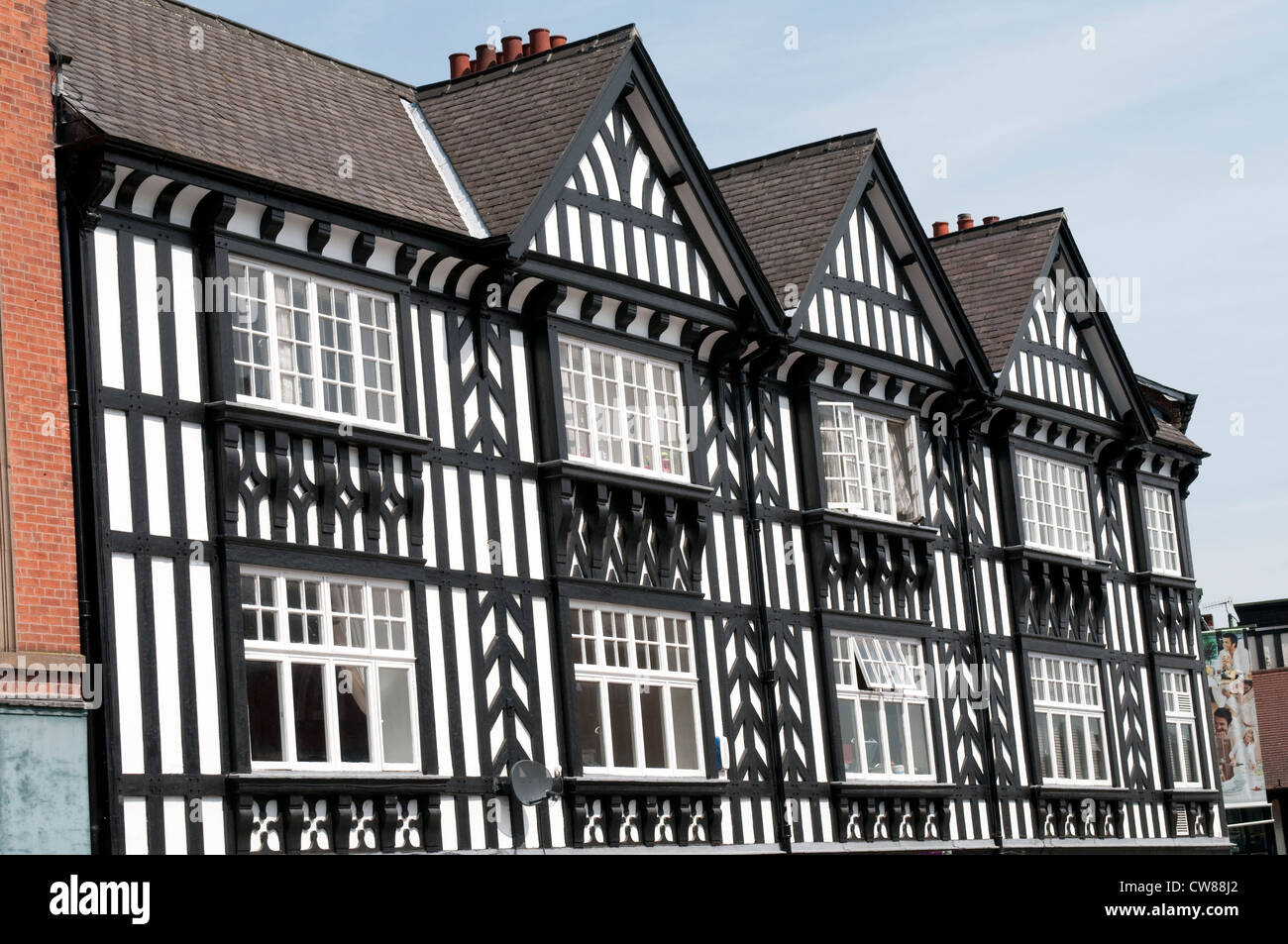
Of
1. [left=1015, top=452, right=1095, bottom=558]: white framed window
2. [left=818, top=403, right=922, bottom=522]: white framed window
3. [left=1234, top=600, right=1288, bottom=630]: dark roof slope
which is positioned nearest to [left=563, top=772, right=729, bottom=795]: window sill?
[left=818, top=403, right=922, bottom=522]: white framed window

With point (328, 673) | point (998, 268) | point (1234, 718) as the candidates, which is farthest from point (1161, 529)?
point (328, 673)

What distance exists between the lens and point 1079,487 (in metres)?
29.6

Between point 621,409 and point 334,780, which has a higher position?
point 621,409

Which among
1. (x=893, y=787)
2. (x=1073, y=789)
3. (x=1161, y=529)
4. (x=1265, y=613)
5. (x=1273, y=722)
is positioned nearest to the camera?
(x=893, y=787)

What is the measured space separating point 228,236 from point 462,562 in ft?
12.8

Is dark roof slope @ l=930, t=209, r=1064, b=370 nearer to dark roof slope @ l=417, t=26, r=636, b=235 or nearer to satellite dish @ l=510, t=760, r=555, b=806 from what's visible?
dark roof slope @ l=417, t=26, r=636, b=235

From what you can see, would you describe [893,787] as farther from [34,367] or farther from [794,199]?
[34,367]

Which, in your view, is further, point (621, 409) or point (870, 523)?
point (870, 523)

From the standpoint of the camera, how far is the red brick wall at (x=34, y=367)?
14625mm

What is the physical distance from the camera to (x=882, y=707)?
2370cm

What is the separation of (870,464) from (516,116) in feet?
22.3

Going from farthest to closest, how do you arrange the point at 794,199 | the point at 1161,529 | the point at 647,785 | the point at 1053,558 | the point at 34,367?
1. the point at 1161,529
2. the point at 1053,558
3. the point at 794,199
4. the point at 647,785
5. the point at 34,367

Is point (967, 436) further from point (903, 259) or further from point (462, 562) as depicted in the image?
point (462, 562)

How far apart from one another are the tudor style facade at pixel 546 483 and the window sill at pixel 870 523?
69 millimetres
